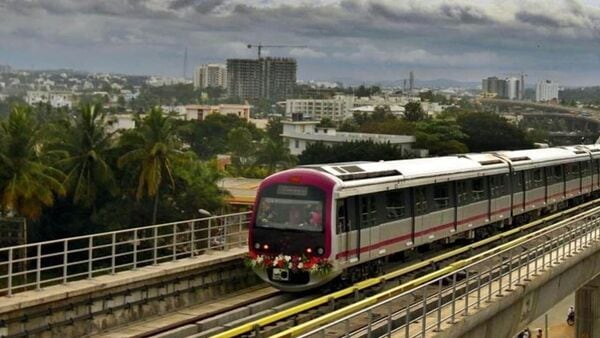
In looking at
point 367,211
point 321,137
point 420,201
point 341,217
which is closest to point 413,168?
point 420,201

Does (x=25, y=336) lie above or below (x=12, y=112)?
below

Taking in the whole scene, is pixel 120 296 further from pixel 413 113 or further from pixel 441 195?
pixel 413 113

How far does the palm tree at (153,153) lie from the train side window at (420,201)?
23742 mm

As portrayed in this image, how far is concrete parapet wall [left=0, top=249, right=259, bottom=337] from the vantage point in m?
14.0

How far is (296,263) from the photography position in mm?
17172

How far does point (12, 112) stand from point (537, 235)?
25.8 meters

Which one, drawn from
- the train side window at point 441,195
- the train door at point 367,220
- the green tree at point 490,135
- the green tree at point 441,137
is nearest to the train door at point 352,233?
the train door at point 367,220

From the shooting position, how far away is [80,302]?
49.2 ft

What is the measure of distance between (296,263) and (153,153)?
2725cm

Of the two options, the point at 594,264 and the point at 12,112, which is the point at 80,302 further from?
the point at 12,112

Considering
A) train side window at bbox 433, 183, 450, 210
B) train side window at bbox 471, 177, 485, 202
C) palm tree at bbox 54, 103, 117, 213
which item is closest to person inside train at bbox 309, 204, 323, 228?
train side window at bbox 433, 183, 450, 210

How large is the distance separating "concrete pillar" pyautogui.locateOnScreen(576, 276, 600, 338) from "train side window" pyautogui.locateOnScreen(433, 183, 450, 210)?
45.5ft

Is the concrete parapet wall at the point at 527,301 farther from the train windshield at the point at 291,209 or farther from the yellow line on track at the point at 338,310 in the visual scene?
the train windshield at the point at 291,209

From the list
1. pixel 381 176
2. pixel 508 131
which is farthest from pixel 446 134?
pixel 381 176
